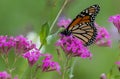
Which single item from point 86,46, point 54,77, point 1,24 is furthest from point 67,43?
point 1,24

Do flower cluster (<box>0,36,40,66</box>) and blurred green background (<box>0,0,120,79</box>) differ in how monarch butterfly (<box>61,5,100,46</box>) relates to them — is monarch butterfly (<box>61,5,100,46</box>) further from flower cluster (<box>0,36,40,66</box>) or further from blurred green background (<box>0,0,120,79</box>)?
blurred green background (<box>0,0,120,79</box>)

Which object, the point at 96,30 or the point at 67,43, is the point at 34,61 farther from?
the point at 96,30

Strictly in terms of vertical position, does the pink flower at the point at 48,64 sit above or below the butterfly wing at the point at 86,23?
below

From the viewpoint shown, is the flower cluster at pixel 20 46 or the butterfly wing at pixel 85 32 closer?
the flower cluster at pixel 20 46

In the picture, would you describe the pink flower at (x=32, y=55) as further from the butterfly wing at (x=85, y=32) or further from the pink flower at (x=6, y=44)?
the butterfly wing at (x=85, y=32)

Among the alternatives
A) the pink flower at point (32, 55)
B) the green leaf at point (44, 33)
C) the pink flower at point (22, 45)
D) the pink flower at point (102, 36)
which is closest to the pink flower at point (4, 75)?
the pink flower at point (32, 55)

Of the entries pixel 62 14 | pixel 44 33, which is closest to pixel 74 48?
pixel 44 33
